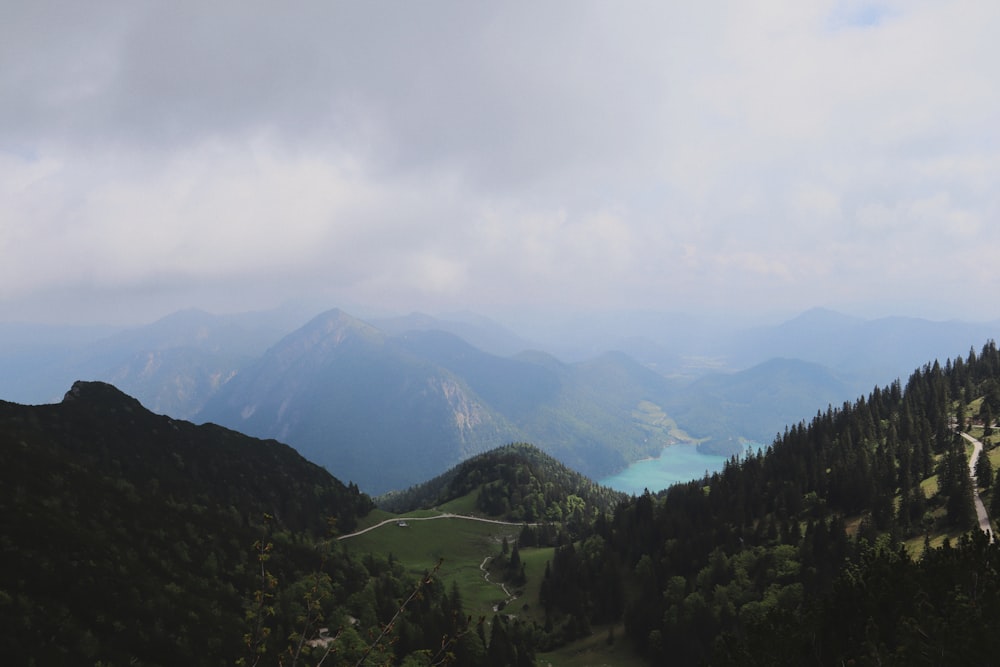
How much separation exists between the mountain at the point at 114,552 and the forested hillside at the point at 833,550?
2979cm

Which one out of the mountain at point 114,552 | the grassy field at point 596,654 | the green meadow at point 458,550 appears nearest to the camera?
the mountain at point 114,552

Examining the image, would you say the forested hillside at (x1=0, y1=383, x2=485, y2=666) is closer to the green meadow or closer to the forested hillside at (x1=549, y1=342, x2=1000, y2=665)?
the forested hillside at (x1=549, y1=342, x2=1000, y2=665)

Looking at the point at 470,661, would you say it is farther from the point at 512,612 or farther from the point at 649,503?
the point at 649,503

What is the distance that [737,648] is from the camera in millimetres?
32500

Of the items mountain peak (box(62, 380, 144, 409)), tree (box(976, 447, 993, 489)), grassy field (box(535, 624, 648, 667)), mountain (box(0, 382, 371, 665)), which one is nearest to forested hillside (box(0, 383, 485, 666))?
mountain (box(0, 382, 371, 665))


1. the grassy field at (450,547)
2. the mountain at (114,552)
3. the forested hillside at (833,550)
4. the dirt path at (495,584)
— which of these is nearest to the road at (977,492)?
the forested hillside at (833,550)

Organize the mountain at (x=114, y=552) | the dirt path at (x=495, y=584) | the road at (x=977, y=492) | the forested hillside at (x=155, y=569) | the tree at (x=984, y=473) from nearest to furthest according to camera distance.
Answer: the forested hillside at (x=155, y=569), the mountain at (x=114, y=552), the road at (x=977, y=492), the tree at (x=984, y=473), the dirt path at (x=495, y=584)

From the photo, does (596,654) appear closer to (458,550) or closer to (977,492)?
(977,492)

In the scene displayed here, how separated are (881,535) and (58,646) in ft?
346

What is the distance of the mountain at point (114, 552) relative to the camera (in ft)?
127

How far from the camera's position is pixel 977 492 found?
80625mm

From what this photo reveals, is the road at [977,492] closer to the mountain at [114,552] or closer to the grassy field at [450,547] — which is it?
the mountain at [114,552]

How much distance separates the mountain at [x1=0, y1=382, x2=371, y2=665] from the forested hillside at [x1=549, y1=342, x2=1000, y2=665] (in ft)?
97.7

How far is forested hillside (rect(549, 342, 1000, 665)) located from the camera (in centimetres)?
2883
